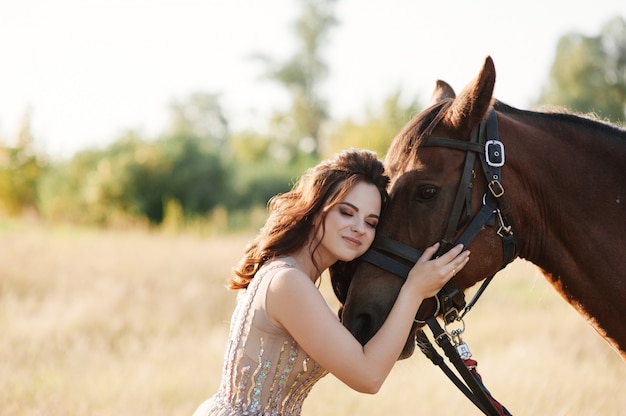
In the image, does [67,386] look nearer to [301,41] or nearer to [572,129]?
[572,129]

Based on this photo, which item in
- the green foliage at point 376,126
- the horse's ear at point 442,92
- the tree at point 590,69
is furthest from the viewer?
the tree at point 590,69

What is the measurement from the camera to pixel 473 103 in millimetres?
2469

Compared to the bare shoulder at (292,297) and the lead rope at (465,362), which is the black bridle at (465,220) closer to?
the lead rope at (465,362)

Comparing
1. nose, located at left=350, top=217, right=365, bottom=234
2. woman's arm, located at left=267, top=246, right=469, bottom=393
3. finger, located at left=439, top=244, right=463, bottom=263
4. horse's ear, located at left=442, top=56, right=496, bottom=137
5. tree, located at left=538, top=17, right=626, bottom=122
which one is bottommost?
woman's arm, located at left=267, top=246, right=469, bottom=393

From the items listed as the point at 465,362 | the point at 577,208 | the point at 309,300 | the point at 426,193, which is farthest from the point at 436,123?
the point at 465,362

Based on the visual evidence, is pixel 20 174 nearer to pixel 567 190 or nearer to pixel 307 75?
pixel 307 75

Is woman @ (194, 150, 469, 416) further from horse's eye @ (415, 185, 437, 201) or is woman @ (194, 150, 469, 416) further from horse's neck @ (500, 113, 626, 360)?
horse's neck @ (500, 113, 626, 360)

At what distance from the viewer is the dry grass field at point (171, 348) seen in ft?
16.1

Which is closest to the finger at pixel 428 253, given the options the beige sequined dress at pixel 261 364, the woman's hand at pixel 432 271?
the woman's hand at pixel 432 271

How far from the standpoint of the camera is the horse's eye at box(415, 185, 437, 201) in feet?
8.29

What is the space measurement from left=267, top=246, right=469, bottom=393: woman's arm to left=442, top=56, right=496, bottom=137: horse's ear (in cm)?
58

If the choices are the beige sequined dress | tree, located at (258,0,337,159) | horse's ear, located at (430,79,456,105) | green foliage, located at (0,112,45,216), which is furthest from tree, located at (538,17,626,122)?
the beige sequined dress

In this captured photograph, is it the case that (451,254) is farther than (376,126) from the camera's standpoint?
No

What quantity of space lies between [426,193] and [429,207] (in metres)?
0.06
